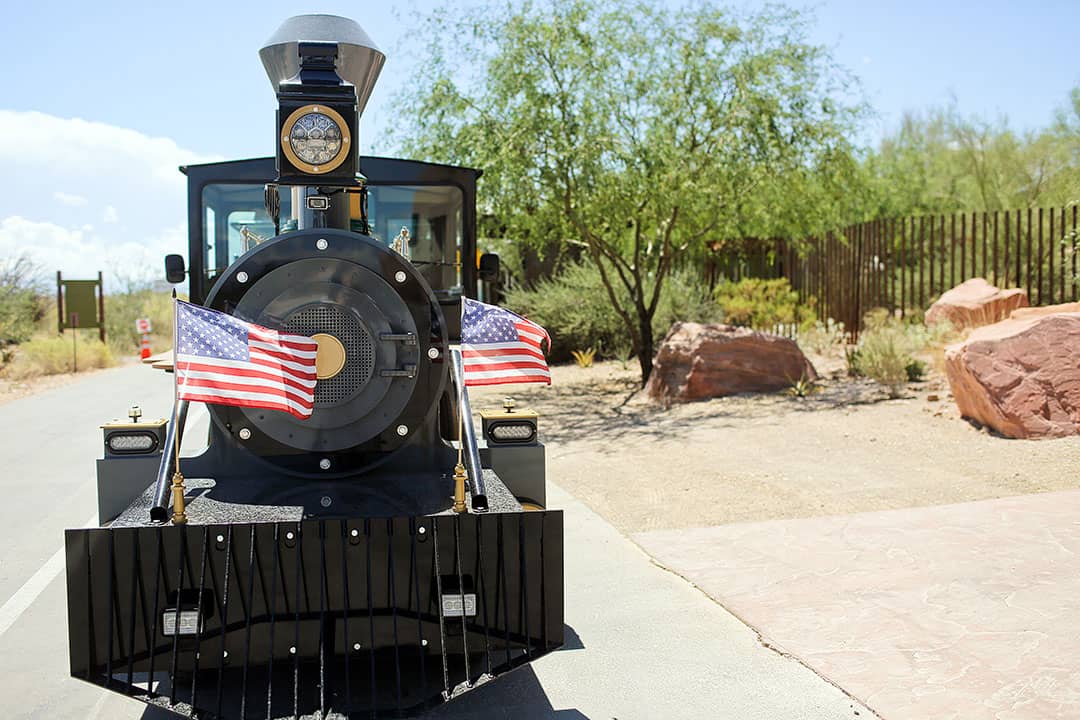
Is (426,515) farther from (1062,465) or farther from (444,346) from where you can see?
(1062,465)

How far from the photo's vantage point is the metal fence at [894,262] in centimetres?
1477

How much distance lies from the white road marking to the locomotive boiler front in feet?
5.09

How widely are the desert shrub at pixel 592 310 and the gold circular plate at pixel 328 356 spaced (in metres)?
15.1

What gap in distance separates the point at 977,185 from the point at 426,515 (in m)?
29.3

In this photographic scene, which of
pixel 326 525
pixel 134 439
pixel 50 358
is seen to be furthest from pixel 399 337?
pixel 50 358

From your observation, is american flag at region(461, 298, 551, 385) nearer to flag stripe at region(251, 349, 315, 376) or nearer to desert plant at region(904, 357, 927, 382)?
flag stripe at region(251, 349, 315, 376)

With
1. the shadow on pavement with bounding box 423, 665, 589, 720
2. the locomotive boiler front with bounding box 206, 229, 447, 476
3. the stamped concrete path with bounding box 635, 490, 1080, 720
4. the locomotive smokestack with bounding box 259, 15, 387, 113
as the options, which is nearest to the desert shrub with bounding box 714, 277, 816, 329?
the stamped concrete path with bounding box 635, 490, 1080, 720

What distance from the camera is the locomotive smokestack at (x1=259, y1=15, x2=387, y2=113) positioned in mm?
5988

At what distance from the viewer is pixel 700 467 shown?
9.26 metres

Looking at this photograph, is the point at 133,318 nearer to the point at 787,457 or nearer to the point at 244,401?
the point at 787,457

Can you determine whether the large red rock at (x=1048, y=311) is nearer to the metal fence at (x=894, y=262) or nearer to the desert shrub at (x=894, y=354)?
the desert shrub at (x=894, y=354)

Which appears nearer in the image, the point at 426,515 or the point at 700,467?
the point at 426,515

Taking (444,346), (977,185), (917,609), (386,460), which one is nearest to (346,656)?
(386,460)

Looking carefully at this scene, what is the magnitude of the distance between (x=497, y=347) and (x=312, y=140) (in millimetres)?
1185
